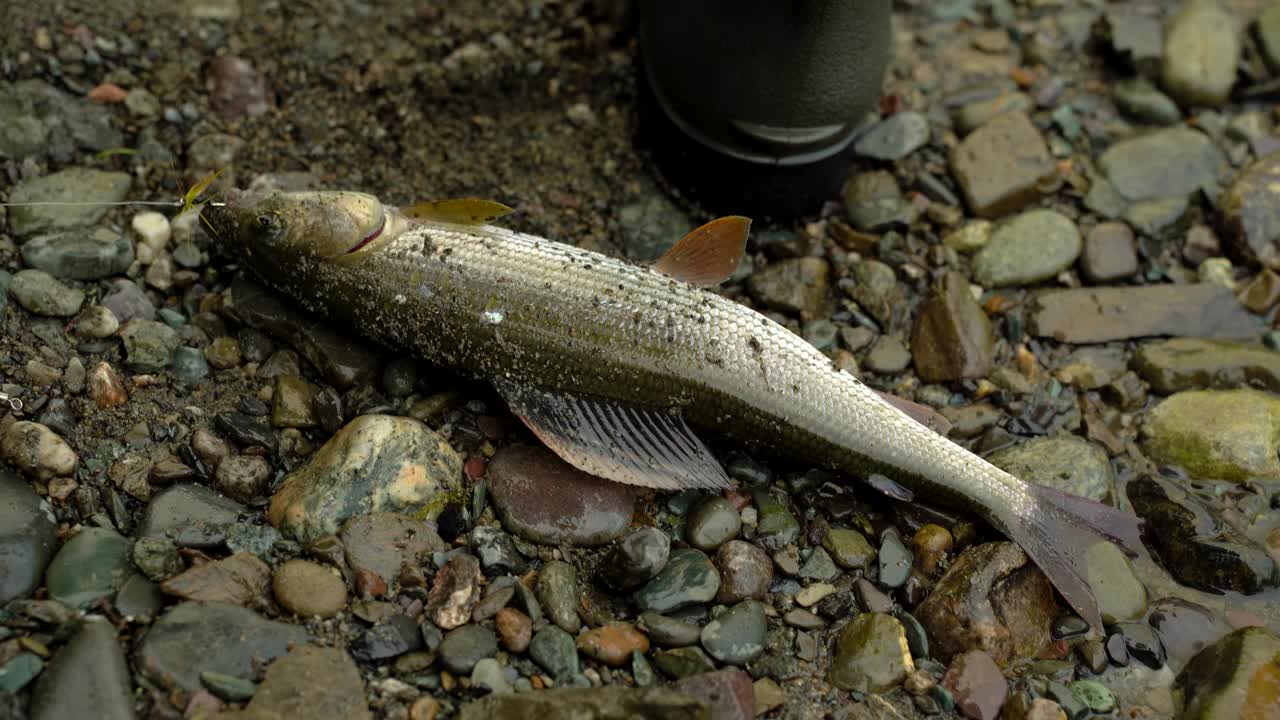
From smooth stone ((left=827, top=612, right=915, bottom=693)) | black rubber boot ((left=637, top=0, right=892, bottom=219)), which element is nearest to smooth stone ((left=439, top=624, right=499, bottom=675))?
smooth stone ((left=827, top=612, right=915, bottom=693))

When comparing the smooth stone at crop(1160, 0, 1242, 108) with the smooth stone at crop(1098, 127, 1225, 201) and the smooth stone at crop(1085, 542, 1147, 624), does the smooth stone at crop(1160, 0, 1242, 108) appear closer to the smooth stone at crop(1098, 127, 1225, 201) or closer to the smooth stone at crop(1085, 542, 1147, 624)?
the smooth stone at crop(1098, 127, 1225, 201)

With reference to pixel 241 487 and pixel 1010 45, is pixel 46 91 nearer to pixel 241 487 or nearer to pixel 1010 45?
pixel 241 487

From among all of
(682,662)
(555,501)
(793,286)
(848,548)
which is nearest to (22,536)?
(555,501)

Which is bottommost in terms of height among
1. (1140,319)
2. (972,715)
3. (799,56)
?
(972,715)

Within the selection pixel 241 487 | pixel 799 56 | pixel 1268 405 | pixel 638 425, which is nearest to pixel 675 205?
pixel 799 56

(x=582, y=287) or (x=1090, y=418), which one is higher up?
(x=582, y=287)

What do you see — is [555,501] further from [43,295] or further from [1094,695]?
[43,295]
